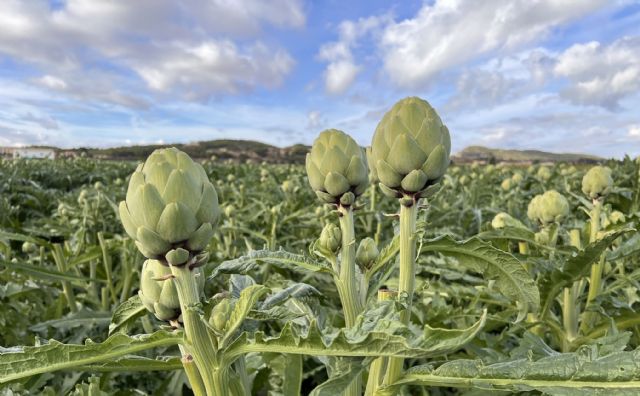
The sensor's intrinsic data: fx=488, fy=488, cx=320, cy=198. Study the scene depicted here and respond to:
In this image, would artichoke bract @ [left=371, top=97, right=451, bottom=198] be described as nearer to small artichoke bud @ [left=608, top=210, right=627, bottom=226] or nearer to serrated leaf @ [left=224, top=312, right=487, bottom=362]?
serrated leaf @ [left=224, top=312, right=487, bottom=362]

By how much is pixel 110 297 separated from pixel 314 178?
1.79m

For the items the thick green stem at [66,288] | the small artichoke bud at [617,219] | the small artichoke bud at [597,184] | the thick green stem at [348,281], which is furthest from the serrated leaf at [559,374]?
the thick green stem at [66,288]

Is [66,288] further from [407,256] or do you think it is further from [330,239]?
[407,256]

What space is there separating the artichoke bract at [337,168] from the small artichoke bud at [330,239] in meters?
0.05

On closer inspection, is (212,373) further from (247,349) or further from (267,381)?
(267,381)

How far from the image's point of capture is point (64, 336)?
1.56m

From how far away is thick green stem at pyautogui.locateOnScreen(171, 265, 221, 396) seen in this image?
607 millimetres

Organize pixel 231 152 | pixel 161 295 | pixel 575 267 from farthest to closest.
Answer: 1. pixel 231 152
2. pixel 575 267
3. pixel 161 295

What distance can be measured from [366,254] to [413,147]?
0.21 metres

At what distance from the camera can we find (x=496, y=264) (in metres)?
0.79

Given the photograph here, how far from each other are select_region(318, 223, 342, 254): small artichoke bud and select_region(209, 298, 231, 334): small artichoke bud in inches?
8.8

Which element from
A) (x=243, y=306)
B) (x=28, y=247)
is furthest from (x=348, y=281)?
(x=28, y=247)

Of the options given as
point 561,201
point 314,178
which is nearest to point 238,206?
point 561,201

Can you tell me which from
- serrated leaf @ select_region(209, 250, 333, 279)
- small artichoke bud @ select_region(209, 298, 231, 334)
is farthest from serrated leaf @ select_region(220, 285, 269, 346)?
serrated leaf @ select_region(209, 250, 333, 279)
